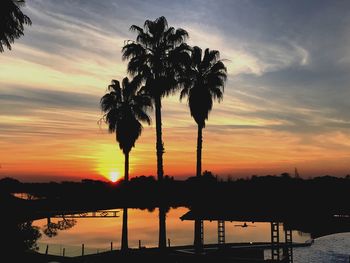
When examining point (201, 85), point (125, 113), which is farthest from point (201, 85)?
point (125, 113)

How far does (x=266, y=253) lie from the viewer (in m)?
39.5

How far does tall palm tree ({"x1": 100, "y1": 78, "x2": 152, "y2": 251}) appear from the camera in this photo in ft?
140

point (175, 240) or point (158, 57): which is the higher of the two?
point (158, 57)

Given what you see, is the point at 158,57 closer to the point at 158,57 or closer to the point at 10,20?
the point at 158,57

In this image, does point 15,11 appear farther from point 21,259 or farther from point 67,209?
point 67,209

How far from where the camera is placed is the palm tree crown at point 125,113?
140 ft

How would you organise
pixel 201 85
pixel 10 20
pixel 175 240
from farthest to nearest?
pixel 175 240, pixel 201 85, pixel 10 20

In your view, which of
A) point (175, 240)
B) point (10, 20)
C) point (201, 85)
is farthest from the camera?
point (175, 240)

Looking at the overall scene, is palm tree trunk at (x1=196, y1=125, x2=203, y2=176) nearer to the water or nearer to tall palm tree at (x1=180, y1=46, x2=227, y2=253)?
tall palm tree at (x1=180, y1=46, x2=227, y2=253)

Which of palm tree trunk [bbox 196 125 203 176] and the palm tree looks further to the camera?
palm tree trunk [bbox 196 125 203 176]

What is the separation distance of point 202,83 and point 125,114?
391 inches

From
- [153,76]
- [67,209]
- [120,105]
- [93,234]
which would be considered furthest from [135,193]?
[153,76]

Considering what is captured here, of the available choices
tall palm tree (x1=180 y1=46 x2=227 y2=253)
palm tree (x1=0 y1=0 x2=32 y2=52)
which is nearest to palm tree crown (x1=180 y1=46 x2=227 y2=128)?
tall palm tree (x1=180 y1=46 x2=227 y2=253)

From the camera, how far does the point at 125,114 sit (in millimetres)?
42906
